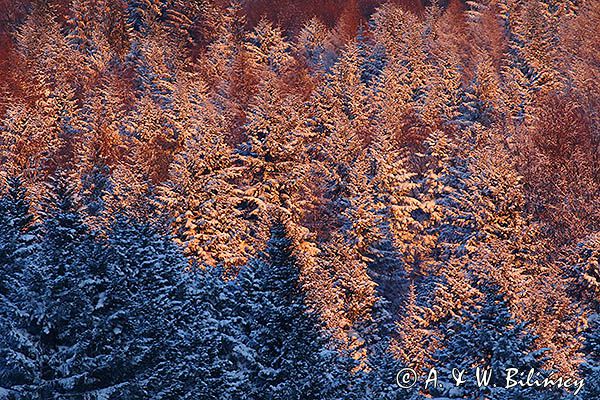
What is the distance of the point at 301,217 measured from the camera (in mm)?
41312

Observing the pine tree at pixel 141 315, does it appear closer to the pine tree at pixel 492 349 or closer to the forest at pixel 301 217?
the forest at pixel 301 217

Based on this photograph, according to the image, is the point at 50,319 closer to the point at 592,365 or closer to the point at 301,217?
the point at 592,365

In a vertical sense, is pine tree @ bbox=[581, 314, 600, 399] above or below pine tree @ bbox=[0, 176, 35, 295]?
above

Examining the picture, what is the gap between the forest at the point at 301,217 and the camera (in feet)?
80.2

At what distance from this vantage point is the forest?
963 inches

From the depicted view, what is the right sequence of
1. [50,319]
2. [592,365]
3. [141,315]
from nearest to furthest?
1. [50,319]
2. [141,315]
3. [592,365]

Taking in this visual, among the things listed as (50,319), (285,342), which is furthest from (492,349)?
(50,319)

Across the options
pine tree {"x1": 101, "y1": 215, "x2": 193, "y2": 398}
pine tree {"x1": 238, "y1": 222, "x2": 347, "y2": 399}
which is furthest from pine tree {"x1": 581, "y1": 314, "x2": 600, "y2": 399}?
pine tree {"x1": 101, "y1": 215, "x2": 193, "y2": 398}

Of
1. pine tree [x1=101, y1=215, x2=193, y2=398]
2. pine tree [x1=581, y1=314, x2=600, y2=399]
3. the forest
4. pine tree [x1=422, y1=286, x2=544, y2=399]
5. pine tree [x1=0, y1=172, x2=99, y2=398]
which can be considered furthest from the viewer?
pine tree [x1=422, y1=286, x2=544, y2=399]

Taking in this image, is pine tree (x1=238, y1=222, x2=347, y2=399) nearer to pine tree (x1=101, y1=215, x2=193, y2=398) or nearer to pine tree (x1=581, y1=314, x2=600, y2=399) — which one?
pine tree (x1=101, y1=215, x2=193, y2=398)

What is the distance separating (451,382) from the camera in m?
28.3

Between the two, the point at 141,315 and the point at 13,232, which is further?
the point at 13,232

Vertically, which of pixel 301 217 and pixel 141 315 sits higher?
pixel 141 315

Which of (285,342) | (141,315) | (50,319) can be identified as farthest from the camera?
(285,342)
